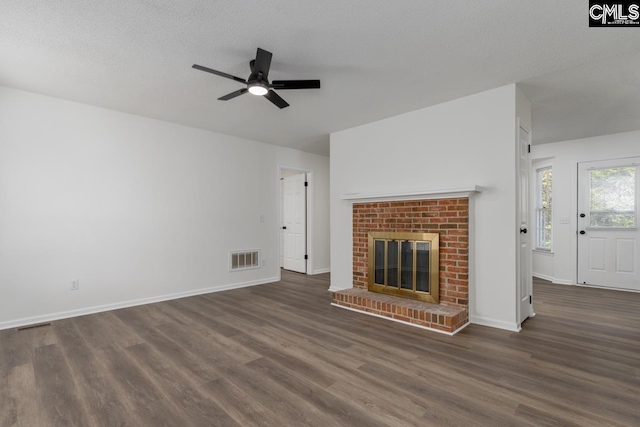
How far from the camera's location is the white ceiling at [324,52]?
82.6 inches

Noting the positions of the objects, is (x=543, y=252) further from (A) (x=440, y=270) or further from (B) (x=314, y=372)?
(B) (x=314, y=372)

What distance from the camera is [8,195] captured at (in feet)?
10.9

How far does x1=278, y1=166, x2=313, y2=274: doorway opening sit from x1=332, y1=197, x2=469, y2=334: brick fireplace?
8.24 feet

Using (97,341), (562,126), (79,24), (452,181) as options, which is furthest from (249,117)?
(562,126)

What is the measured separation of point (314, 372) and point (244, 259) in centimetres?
335

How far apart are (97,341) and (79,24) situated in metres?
2.69

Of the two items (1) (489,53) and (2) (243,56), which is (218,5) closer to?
(2) (243,56)

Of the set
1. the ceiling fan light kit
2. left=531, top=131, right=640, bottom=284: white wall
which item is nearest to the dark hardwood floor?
left=531, top=131, right=640, bottom=284: white wall

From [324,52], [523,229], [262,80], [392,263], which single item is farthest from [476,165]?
[262,80]

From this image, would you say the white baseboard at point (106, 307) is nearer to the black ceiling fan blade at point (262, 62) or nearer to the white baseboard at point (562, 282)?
the black ceiling fan blade at point (262, 62)

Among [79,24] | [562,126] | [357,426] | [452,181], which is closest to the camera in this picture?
[357,426]

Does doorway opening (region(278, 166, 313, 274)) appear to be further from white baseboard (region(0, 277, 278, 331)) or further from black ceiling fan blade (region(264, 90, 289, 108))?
black ceiling fan blade (region(264, 90, 289, 108))

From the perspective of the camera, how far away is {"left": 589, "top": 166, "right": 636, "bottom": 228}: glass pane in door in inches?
196

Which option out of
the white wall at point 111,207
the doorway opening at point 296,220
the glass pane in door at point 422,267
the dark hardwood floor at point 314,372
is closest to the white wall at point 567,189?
the dark hardwood floor at point 314,372
